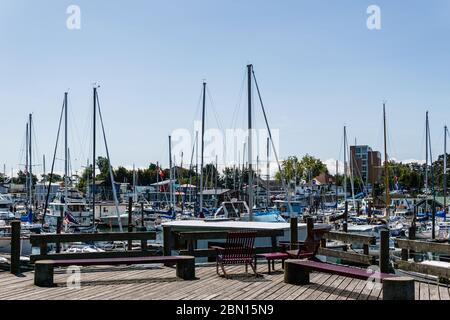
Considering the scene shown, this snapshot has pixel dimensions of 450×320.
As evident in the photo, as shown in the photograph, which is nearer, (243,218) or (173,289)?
(173,289)

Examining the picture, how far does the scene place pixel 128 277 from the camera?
→ 12586 millimetres

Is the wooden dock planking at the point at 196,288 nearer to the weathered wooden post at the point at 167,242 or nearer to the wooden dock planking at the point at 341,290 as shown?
the wooden dock planking at the point at 341,290

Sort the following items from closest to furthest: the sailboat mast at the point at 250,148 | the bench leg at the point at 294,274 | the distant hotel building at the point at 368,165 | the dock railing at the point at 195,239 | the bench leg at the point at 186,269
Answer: the bench leg at the point at 294,274
the bench leg at the point at 186,269
the dock railing at the point at 195,239
the sailboat mast at the point at 250,148
the distant hotel building at the point at 368,165

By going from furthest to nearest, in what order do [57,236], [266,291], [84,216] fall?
[84,216]
[57,236]
[266,291]

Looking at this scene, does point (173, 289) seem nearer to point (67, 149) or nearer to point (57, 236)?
point (57, 236)

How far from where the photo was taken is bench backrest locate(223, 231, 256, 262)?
12.8m

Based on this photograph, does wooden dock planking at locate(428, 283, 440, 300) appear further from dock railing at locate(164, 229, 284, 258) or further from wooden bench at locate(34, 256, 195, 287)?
wooden bench at locate(34, 256, 195, 287)

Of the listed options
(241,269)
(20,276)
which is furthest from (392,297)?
(20,276)

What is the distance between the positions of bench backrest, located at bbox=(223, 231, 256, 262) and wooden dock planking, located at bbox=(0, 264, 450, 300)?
0.43m

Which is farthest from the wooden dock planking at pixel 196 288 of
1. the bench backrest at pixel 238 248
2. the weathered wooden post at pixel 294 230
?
the weathered wooden post at pixel 294 230

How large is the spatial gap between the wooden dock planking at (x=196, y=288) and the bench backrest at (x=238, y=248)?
432 mm

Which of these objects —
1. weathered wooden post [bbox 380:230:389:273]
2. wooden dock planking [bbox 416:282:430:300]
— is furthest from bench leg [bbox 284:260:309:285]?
wooden dock planking [bbox 416:282:430:300]

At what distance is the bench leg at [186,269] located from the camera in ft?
40.5
